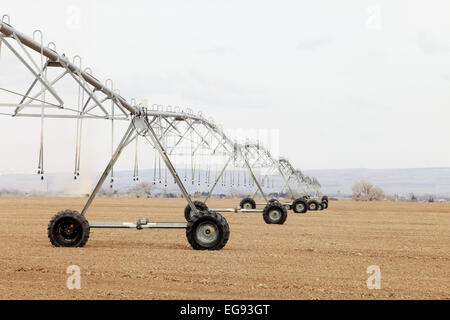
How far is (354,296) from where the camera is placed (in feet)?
31.0

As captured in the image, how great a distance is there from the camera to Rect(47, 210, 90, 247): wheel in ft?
50.0

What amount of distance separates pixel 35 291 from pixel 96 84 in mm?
7333

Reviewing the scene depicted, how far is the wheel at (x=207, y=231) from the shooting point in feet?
48.2

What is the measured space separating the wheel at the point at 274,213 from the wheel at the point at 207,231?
12.0 m

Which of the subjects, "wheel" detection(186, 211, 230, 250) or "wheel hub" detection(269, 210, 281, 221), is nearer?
"wheel" detection(186, 211, 230, 250)

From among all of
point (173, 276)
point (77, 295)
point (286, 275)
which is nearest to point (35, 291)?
point (77, 295)

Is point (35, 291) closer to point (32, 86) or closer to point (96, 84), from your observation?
point (32, 86)

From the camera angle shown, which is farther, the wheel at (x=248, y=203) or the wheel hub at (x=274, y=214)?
the wheel at (x=248, y=203)

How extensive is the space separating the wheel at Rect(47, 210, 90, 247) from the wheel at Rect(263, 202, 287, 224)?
12.9m

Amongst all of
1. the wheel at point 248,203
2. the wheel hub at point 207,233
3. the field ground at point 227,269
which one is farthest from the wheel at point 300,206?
the wheel hub at point 207,233

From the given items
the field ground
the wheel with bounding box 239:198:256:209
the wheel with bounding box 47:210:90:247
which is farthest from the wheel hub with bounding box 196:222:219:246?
the wheel with bounding box 239:198:256:209

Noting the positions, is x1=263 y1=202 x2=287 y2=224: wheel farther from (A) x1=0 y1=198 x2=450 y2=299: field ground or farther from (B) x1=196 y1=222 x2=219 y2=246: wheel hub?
(B) x1=196 y1=222 x2=219 y2=246: wheel hub

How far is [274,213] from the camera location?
88.3ft

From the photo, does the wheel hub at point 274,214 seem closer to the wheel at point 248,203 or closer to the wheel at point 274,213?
the wheel at point 274,213
